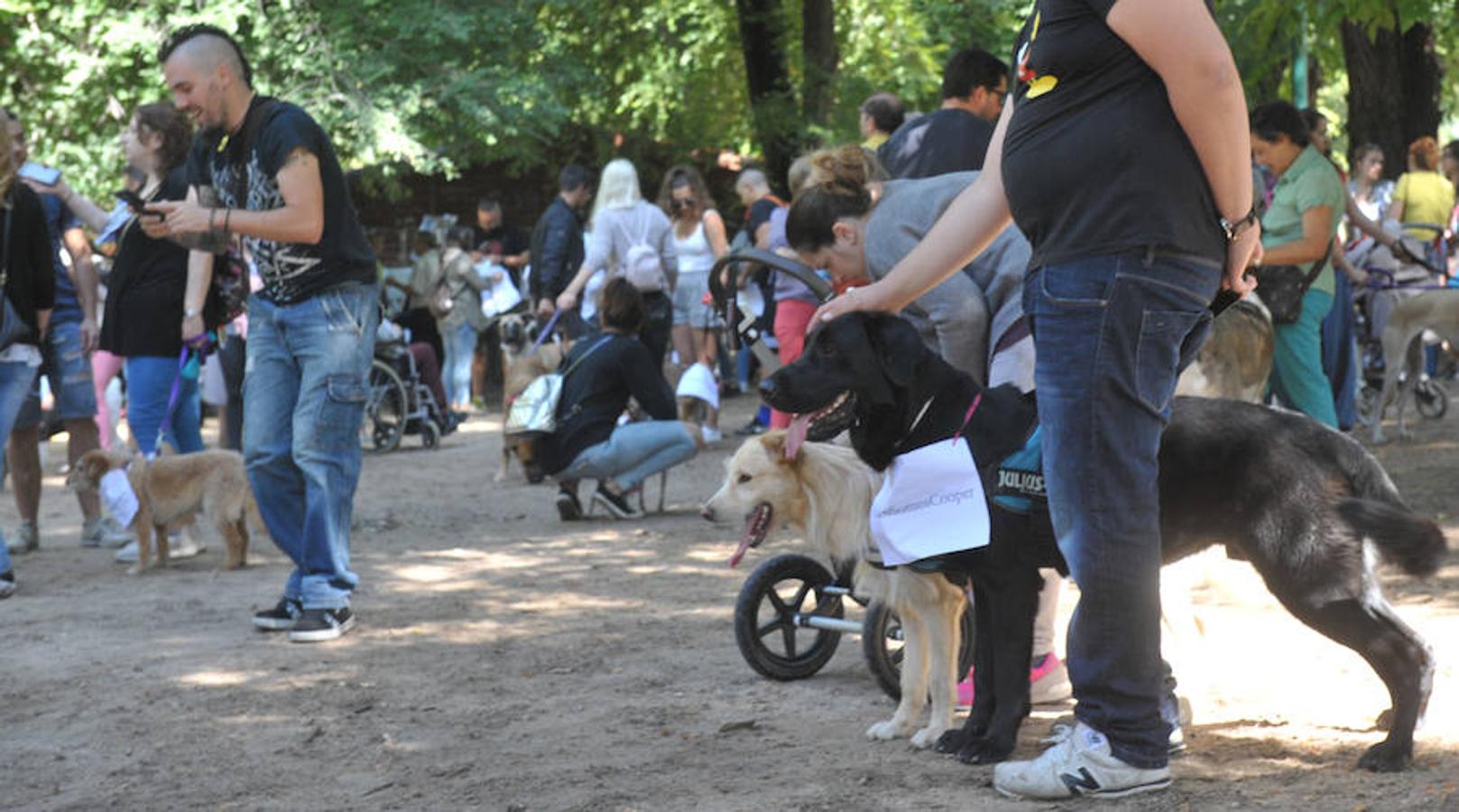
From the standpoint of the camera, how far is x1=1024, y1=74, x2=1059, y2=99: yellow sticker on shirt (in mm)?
4047

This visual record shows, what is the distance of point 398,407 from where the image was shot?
15.9m

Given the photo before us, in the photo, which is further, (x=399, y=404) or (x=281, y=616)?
(x=399, y=404)

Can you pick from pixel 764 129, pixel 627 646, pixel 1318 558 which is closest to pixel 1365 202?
pixel 764 129

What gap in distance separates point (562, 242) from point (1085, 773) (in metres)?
11.1

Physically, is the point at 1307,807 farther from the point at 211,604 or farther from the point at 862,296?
the point at 211,604

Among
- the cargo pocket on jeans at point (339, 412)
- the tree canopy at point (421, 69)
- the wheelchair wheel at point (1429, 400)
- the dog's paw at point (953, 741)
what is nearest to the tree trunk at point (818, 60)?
the tree canopy at point (421, 69)

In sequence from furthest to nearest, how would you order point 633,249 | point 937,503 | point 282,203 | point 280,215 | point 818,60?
1. point 818,60
2. point 633,249
3. point 282,203
4. point 280,215
5. point 937,503

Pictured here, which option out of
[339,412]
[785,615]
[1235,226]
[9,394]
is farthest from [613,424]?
[1235,226]

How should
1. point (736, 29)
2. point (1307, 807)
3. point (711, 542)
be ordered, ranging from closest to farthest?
point (1307, 807) < point (711, 542) < point (736, 29)

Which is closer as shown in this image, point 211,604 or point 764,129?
point 211,604

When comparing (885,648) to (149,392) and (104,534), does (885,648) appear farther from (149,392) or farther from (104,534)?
(104,534)

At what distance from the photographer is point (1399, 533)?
4.28 m

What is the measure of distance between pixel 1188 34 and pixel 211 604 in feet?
19.5

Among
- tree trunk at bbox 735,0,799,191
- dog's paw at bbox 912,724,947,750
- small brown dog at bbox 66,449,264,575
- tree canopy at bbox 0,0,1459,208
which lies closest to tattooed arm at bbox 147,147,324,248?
small brown dog at bbox 66,449,264,575
